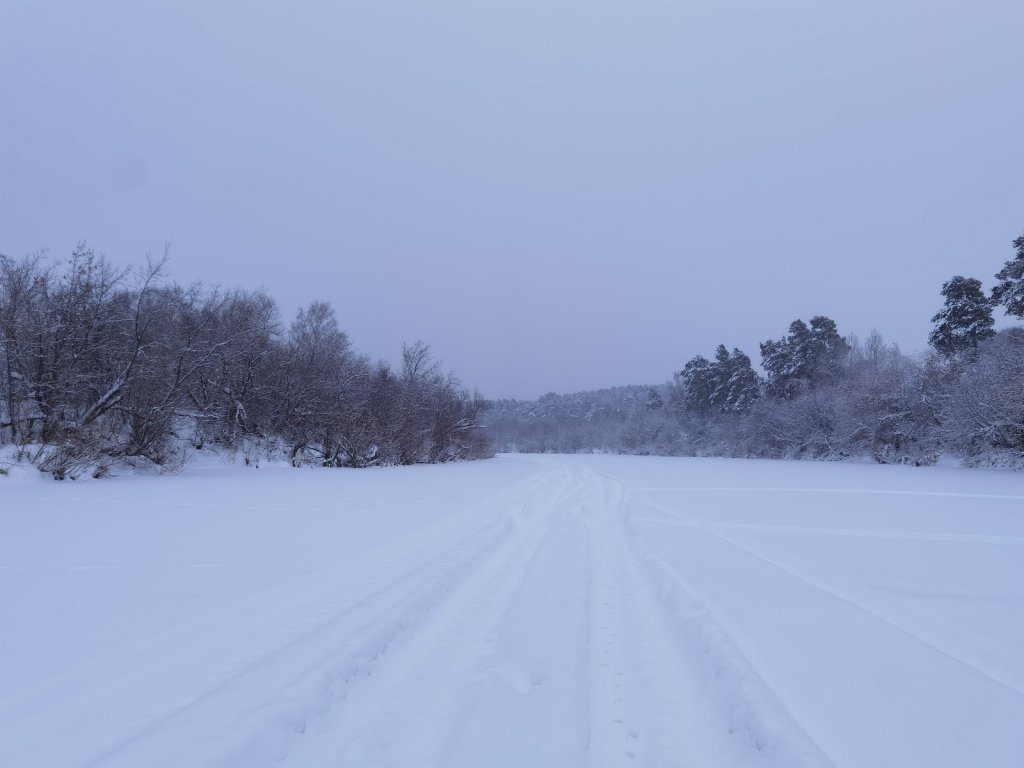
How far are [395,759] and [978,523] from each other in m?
10.2

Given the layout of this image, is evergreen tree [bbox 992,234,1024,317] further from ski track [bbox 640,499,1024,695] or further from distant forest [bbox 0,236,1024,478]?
ski track [bbox 640,499,1024,695]

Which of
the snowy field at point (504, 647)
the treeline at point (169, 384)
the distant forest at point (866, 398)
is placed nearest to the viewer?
the snowy field at point (504, 647)

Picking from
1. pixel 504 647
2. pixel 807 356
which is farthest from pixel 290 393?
pixel 807 356

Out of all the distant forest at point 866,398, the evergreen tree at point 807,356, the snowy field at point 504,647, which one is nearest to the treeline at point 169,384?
the snowy field at point 504,647

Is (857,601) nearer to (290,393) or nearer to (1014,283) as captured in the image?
(290,393)

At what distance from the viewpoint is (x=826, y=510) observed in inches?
379

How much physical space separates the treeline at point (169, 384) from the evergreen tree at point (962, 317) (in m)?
38.8

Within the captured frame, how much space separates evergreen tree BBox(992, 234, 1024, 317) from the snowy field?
98.2 feet

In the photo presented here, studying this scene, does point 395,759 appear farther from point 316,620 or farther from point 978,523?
point 978,523

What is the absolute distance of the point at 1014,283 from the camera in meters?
27.3

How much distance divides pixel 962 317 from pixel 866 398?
10.7m

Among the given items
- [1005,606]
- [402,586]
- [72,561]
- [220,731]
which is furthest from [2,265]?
[1005,606]

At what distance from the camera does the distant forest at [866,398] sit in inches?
911

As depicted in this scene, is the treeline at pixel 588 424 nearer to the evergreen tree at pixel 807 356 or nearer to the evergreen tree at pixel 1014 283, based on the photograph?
the evergreen tree at pixel 807 356
